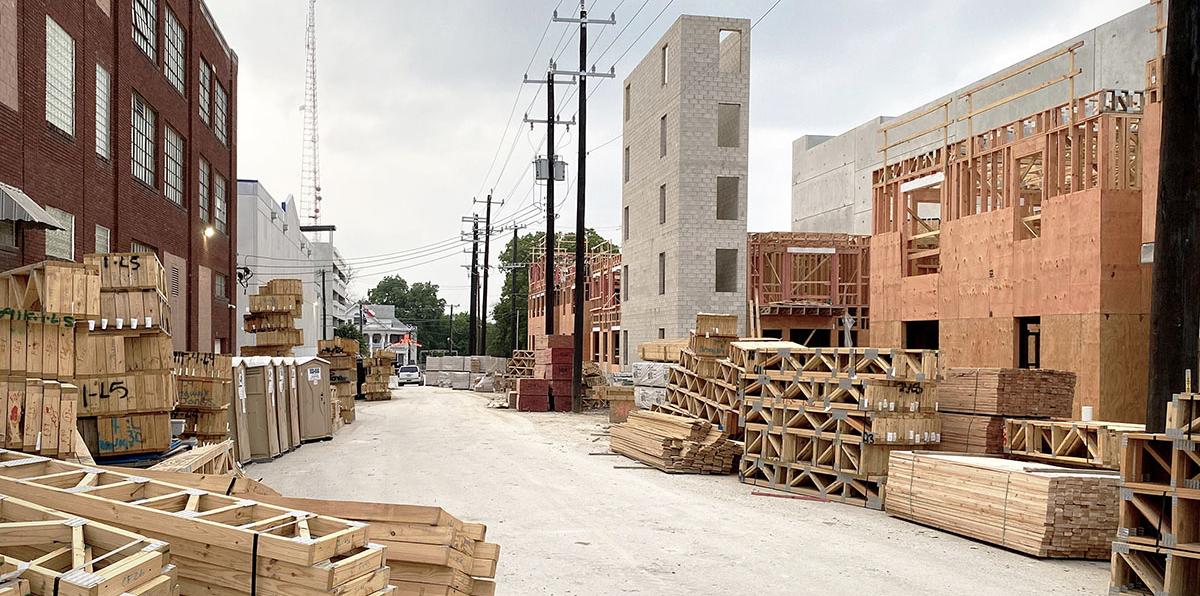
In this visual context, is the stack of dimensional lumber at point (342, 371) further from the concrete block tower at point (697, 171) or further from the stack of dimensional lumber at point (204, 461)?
the stack of dimensional lumber at point (204, 461)

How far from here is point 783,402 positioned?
671 inches

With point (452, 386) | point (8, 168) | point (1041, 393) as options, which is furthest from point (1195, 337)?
point (452, 386)

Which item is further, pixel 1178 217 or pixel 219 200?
pixel 219 200

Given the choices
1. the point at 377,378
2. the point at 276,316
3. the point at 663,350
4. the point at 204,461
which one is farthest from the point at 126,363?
the point at 377,378

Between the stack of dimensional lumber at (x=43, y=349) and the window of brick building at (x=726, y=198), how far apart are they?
2486 centimetres

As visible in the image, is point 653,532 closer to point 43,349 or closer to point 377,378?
point 43,349

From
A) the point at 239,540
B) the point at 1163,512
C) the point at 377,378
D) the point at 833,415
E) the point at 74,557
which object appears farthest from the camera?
the point at 377,378

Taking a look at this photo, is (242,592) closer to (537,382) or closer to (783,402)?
(783,402)

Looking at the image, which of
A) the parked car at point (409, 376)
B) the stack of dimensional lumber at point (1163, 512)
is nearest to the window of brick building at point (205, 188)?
the stack of dimensional lumber at point (1163, 512)

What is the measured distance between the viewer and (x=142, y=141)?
79.4 ft

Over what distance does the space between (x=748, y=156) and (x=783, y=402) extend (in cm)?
1834

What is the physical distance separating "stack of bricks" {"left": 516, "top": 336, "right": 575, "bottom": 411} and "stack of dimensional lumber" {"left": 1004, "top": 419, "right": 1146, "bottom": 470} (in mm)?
24233

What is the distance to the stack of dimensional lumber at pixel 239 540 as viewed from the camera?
567 cm

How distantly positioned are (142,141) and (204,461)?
14689mm
